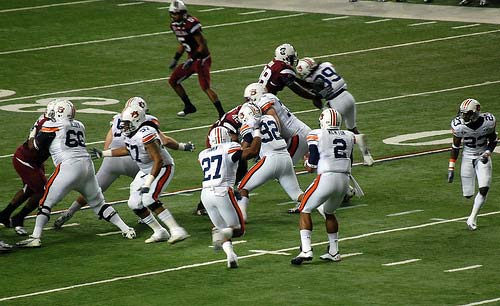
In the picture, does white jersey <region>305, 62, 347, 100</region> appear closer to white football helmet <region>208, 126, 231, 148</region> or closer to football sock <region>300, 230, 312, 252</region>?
white football helmet <region>208, 126, 231, 148</region>

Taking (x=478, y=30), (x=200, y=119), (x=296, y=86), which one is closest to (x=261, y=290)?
(x=296, y=86)

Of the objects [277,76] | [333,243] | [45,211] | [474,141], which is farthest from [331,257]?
[277,76]

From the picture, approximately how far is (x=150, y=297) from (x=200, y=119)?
962 centimetres

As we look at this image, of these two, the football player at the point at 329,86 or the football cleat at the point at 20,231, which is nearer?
the football cleat at the point at 20,231

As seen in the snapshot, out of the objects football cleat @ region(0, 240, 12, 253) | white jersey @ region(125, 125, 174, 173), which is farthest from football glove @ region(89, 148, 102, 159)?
football cleat @ region(0, 240, 12, 253)

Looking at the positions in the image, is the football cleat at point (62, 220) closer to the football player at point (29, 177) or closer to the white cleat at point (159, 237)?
the football player at point (29, 177)

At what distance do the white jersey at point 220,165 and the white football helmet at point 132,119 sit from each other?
3.97ft

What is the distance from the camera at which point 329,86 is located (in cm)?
1953

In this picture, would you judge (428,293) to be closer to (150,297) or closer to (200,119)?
(150,297)

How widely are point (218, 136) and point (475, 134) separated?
10.7 feet

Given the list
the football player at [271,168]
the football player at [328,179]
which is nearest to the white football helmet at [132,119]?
the football player at [271,168]

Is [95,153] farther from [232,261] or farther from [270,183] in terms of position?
[270,183]

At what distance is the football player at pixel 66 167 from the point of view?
1625 centimetres

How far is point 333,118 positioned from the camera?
49.4 ft
